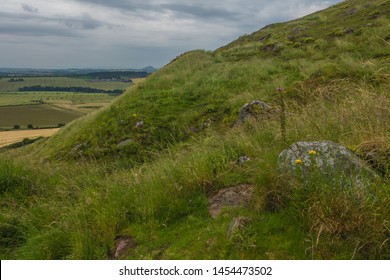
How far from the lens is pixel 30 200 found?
248 inches

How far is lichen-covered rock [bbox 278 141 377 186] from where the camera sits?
12.3 ft

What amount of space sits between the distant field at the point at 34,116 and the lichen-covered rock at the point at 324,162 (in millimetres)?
74734

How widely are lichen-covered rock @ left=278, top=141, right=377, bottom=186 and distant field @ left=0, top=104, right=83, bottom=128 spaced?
245 feet

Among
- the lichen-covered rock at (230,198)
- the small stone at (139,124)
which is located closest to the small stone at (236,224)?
the lichen-covered rock at (230,198)

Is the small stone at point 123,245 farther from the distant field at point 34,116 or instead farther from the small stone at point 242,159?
the distant field at point 34,116

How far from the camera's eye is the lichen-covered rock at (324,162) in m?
3.75

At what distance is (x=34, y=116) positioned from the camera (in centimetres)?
Answer: 8575

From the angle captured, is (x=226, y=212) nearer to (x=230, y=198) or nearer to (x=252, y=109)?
(x=230, y=198)

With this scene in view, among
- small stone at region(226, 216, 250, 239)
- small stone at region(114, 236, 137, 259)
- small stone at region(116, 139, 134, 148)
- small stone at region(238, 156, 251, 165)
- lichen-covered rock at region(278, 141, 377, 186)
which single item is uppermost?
lichen-covered rock at region(278, 141, 377, 186)

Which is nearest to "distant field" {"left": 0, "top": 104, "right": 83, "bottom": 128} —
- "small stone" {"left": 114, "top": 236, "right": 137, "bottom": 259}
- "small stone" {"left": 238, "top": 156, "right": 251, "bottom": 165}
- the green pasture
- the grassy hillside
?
the green pasture

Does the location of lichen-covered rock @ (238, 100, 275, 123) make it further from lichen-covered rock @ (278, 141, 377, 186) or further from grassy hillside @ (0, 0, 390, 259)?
lichen-covered rock @ (278, 141, 377, 186)

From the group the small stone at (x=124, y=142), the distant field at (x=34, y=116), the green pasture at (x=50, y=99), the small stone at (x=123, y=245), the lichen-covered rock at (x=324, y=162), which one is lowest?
the distant field at (x=34, y=116)

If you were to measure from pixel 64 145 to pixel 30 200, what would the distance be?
927 centimetres

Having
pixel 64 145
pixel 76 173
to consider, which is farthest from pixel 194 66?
pixel 76 173
